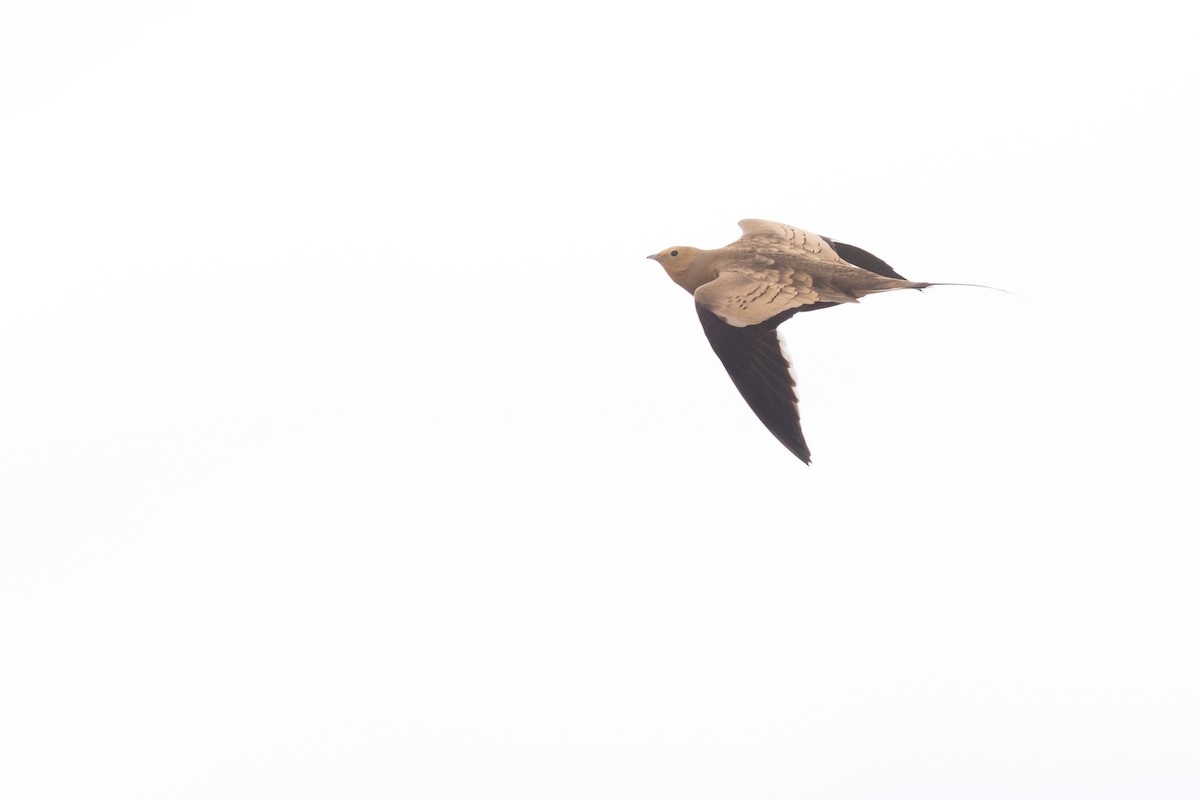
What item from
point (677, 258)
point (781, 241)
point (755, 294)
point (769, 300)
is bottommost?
point (769, 300)

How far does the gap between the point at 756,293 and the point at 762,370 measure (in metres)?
1.12

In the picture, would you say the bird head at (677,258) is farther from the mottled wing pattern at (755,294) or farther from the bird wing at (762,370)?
the bird wing at (762,370)

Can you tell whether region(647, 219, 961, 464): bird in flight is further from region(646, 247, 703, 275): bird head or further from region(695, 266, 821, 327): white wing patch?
region(646, 247, 703, 275): bird head

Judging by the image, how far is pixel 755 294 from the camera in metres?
24.9

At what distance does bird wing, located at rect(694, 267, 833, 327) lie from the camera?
24.6 meters

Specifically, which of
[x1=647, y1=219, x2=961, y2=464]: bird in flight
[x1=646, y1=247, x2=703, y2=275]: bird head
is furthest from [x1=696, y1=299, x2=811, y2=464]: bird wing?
[x1=646, y1=247, x2=703, y2=275]: bird head

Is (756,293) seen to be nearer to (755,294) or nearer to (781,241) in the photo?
(755,294)

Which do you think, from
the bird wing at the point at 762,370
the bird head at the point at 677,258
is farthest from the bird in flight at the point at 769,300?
the bird head at the point at 677,258

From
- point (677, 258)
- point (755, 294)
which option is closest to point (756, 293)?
point (755, 294)

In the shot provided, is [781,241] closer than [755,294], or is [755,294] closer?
[755,294]

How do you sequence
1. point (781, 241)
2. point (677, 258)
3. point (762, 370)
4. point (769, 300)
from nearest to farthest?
1. point (769, 300)
2. point (762, 370)
3. point (781, 241)
4. point (677, 258)

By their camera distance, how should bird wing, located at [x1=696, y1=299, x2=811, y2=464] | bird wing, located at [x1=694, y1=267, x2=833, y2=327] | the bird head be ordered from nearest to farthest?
bird wing, located at [x1=696, y1=299, x2=811, y2=464] → bird wing, located at [x1=694, y1=267, x2=833, y2=327] → the bird head

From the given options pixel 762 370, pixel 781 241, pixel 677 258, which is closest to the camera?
pixel 762 370

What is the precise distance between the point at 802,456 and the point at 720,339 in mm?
2342
